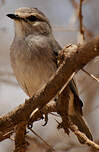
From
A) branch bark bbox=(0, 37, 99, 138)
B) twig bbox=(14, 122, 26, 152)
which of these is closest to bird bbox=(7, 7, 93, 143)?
twig bbox=(14, 122, 26, 152)

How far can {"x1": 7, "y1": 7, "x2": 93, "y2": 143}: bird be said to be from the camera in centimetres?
409

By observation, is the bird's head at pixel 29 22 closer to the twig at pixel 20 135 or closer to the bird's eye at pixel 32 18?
the bird's eye at pixel 32 18

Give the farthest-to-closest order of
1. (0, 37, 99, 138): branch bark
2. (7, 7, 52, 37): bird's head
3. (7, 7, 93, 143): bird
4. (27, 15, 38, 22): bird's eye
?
(27, 15, 38, 22): bird's eye → (7, 7, 52, 37): bird's head → (7, 7, 93, 143): bird → (0, 37, 99, 138): branch bark

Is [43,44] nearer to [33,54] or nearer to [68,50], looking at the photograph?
[33,54]

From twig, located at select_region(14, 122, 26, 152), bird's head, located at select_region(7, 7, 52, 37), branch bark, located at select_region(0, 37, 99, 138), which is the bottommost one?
twig, located at select_region(14, 122, 26, 152)

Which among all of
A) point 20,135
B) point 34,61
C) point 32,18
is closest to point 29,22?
point 32,18

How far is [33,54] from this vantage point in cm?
416

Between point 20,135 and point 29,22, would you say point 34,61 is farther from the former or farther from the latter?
point 20,135

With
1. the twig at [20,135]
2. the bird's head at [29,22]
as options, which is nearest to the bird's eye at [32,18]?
the bird's head at [29,22]

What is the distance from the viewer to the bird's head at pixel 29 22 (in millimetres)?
4578

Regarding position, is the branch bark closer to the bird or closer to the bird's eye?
the bird

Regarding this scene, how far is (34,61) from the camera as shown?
4109mm

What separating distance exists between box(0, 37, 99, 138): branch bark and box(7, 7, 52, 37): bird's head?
1790 millimetres

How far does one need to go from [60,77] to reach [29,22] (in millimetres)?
2443
